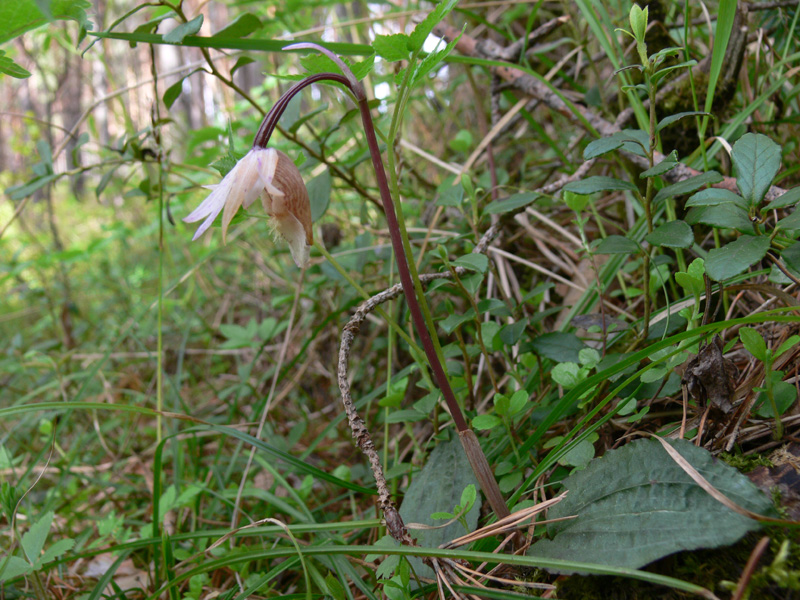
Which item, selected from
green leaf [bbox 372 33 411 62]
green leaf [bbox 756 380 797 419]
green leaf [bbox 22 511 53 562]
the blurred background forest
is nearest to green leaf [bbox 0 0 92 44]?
the blurred background forest

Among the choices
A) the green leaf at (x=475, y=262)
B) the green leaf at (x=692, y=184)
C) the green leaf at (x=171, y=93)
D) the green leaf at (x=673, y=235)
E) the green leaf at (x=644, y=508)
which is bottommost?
the green leaf at (x=644, y=508)

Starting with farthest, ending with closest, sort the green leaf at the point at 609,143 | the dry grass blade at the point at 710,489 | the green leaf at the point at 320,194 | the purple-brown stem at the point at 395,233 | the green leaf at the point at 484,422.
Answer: the green leaf at the point at 320,194
the green leaf at the point at 484,422
the green leaf at the point at 609,143
the purple-brown stem at the point at 395,233
the dry grass blade at the point at 710,489

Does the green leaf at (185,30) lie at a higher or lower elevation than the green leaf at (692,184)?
higher

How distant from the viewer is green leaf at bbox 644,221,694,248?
84 cm

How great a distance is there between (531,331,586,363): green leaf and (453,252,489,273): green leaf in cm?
30

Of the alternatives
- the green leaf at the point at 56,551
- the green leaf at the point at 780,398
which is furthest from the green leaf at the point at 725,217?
the green leaf at the point at 56,551

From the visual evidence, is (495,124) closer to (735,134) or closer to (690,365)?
(735,134)

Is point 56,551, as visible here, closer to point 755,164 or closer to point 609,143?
point 609,143

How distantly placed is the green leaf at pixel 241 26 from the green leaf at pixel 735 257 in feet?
3.57

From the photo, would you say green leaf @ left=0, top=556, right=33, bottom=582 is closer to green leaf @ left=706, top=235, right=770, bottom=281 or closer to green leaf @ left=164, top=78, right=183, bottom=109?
green leaf @ left=164, top=78, right=183, bottom=109

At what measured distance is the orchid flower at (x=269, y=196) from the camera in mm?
785

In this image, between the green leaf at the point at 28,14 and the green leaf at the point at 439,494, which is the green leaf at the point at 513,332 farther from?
the green leaf at the point at 28,14

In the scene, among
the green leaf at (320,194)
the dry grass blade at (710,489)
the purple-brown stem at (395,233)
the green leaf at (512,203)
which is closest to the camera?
the dry grass blade at (710,489)

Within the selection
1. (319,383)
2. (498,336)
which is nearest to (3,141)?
(319,383)
